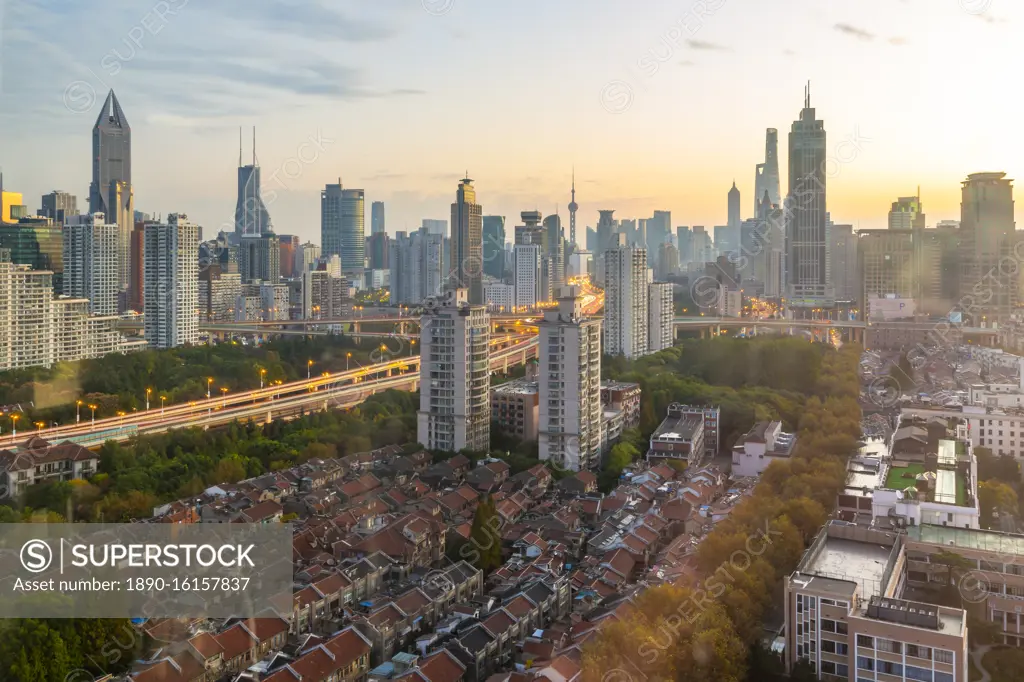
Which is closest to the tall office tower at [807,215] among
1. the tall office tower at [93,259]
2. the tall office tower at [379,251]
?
the tall office tower at [379,251]

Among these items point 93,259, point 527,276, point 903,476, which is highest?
point 527,276

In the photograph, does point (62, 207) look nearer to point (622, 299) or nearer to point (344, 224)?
point (622, 299)

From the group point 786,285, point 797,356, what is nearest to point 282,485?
point 797,356

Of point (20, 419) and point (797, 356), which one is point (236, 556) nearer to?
point (20, 419)

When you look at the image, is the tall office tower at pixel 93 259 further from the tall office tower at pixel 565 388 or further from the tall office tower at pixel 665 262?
the tall office tower at pixel 665 262

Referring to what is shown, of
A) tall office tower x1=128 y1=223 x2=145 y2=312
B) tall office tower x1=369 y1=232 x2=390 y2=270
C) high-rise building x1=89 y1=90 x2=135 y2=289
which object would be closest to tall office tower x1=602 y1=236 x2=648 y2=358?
high-rise building x1=89 y1=90 x2=135 y2=289

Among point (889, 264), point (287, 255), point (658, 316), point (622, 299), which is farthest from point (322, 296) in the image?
point (889, 264)
